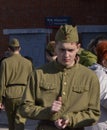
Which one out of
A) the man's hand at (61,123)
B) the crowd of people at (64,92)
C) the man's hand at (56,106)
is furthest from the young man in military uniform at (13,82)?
the man's hand at (56,106)

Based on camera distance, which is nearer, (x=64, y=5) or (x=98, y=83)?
(x=98, y=83)

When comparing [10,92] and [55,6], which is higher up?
[55,6]

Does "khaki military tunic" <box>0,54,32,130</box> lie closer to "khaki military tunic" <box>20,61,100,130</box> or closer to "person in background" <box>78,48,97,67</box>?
"person in background" <box>78,48,97,67</box>

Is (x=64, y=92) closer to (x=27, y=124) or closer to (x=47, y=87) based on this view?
(x=47, y=87)

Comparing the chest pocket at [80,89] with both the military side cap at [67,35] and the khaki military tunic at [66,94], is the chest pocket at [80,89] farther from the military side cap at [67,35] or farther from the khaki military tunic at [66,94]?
the military side cap at [67,35]

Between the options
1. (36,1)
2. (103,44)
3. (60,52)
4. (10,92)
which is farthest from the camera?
(36,1)

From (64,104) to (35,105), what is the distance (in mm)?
261

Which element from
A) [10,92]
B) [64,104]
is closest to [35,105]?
[64,104]

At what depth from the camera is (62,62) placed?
5.10 m

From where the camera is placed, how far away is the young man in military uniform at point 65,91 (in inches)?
199

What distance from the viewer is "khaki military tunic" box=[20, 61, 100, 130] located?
508 centimetres

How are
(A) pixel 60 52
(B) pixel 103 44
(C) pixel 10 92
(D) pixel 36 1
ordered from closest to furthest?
1. (A) pixel 60 52
2. (B) pixel 103 44
3. (C) pixel 10 92
4. (D) pixel 36 1

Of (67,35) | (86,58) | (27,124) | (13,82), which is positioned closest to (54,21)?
(27,124)

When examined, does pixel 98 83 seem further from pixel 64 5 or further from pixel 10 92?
pixel 64 5
